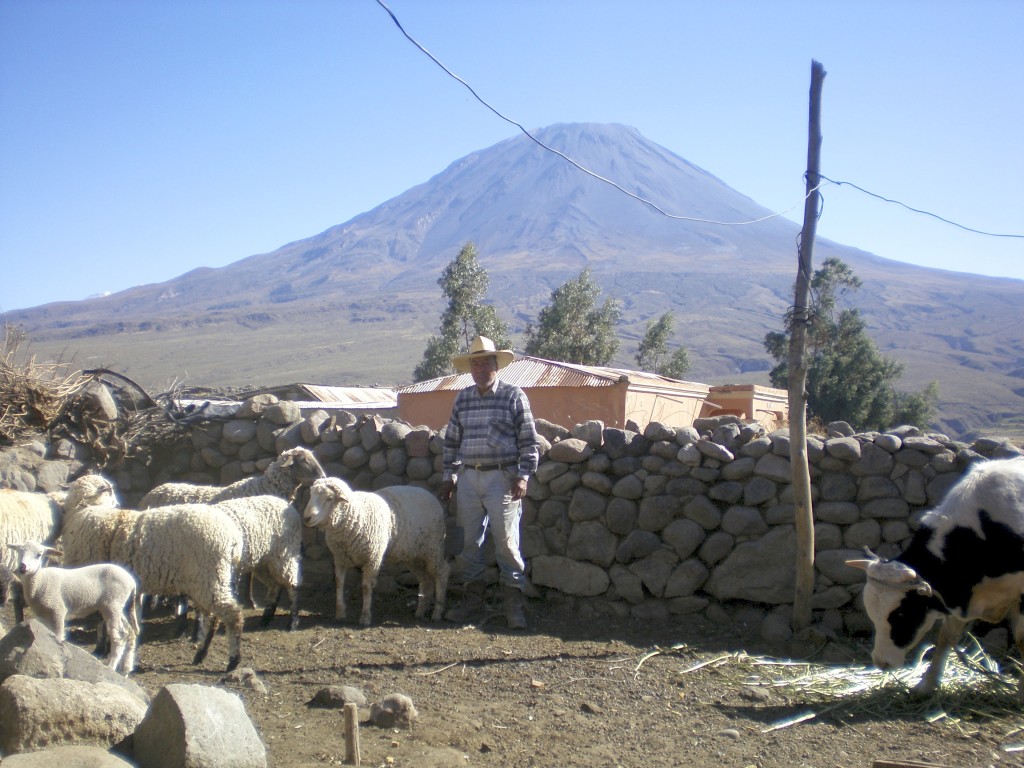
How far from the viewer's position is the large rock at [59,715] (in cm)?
369

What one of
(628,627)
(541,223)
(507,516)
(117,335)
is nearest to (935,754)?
(628,627)

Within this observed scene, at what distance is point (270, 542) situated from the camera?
22.1ft

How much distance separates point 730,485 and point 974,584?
7.39 ft

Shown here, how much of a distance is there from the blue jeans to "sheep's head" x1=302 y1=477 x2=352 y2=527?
37.5 inches

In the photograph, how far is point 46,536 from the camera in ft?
21.3

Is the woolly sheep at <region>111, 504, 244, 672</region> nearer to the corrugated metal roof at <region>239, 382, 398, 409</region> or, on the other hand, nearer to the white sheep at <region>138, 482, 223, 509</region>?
the white sheep at <region>138, 482, 223, 509</region>

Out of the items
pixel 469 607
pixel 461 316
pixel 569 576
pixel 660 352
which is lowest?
pixel 469 607

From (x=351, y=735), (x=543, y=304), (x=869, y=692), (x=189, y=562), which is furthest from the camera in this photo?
(x=543, y=304)

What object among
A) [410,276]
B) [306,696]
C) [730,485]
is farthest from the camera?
[410,276]

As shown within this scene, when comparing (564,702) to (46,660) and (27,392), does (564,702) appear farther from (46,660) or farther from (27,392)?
(27,392)

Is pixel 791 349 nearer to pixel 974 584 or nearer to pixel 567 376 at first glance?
pixel 974 584

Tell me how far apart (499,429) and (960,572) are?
341 cm

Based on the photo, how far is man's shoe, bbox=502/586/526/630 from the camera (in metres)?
7.11

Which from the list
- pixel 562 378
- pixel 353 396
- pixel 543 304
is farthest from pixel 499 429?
pixel 543 304
